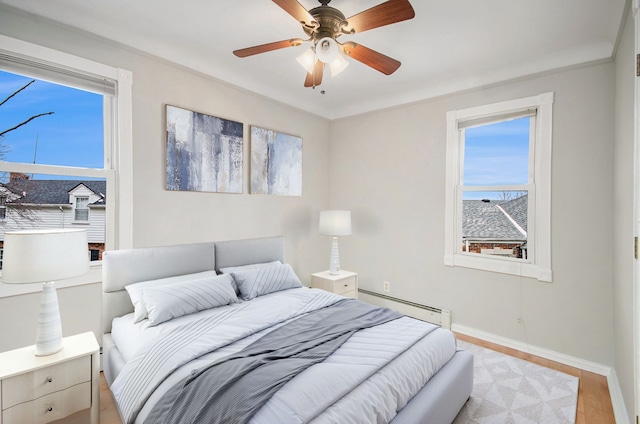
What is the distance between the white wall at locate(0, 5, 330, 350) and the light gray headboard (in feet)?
0.56

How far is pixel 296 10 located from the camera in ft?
5.50

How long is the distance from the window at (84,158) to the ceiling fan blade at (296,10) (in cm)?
156

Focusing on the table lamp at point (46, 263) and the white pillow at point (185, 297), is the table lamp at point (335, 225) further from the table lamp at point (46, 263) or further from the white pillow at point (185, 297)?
the table lamp at point (46, 263)

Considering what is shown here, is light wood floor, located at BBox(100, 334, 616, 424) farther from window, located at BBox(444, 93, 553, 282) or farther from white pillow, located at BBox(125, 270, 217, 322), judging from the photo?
window, located at BBox(444, 93, 553, 282)

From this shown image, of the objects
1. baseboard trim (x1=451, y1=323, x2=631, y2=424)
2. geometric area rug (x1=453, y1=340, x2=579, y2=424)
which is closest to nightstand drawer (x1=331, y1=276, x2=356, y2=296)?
baseboard trim (x1=451, y1=323, x2=631, y2=424)

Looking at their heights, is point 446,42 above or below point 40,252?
above

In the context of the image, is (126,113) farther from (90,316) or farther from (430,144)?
(430,144)

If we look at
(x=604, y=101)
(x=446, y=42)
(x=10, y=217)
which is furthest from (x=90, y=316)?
(x=604, y=101)

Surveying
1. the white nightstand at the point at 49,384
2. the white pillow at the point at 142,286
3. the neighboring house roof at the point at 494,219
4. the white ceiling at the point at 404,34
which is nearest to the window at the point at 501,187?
the neighboring house roof at the point at 494,219

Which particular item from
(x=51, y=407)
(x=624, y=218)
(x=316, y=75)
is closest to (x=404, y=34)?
(x=316, y=75)

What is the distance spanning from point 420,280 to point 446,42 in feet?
7.86

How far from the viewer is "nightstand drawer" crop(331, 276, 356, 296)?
11.2 feet

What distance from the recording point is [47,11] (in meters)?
2.07

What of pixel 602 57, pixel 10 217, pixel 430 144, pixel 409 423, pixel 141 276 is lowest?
pixel 409 423
